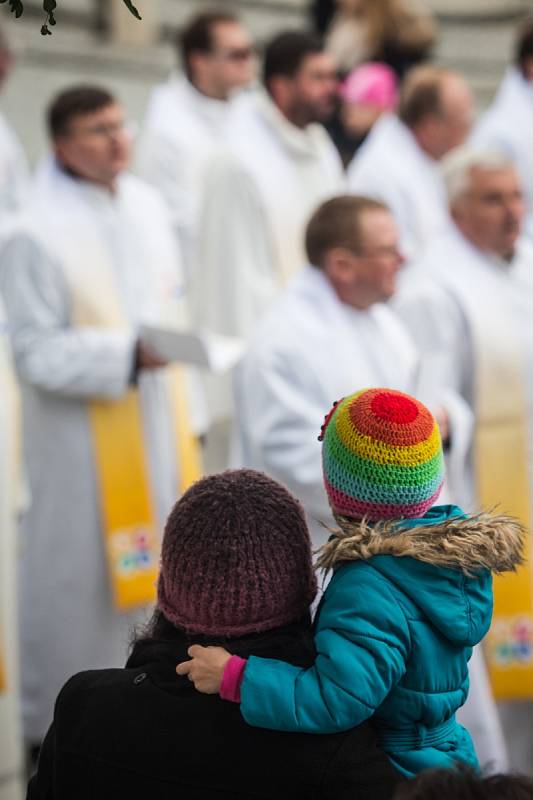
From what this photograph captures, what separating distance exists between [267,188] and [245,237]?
0.30m

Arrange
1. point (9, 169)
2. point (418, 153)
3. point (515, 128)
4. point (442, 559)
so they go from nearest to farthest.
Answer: point (442, 559) < point (9, 169) < point (418, 153) < point (515, 128)

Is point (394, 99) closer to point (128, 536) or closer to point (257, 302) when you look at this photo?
point (257, 302)

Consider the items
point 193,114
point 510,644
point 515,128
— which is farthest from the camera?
point 193,114

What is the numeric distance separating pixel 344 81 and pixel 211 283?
2504 millimetres

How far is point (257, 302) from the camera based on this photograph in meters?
6.79

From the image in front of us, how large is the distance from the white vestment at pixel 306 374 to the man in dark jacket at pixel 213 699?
6.48 feet

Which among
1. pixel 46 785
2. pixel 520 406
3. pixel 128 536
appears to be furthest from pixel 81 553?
pixel 46 785

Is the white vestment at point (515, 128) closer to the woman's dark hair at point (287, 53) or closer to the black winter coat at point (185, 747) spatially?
the woman's dark hair at point (287, 53)

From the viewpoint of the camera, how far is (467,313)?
16.6ft

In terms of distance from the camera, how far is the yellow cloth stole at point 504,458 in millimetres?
4969

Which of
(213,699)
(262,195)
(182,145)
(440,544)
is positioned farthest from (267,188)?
(213,699)

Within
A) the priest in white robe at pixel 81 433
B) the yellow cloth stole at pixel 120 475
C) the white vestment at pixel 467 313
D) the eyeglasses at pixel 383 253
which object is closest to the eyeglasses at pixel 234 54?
the priest in white robe at pixel 81 433

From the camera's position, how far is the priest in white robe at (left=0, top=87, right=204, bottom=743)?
512cm

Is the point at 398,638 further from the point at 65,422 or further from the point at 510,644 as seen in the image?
the point at 65,422
